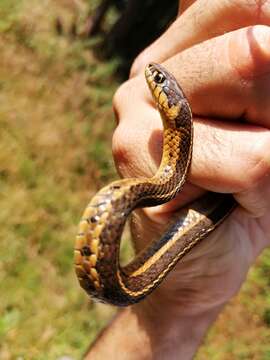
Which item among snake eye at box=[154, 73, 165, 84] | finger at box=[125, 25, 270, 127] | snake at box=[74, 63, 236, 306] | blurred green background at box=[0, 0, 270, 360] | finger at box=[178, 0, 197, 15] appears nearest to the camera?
snake at box=[74, 63, 236, 306]

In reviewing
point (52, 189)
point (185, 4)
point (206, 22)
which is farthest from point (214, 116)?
point (52, 189)

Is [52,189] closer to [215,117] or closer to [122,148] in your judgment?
[122,148]

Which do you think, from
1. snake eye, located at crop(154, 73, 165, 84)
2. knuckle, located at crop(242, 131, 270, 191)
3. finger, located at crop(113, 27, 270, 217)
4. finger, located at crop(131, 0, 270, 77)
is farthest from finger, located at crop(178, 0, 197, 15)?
knuckle, located at crop(242, 131, 270, 191)

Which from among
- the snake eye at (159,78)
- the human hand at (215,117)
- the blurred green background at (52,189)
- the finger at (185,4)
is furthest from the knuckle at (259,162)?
the blurred green background at (52,189)

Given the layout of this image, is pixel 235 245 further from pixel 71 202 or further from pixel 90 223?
pixel 71 202

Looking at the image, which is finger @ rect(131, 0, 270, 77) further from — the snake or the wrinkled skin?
the snake

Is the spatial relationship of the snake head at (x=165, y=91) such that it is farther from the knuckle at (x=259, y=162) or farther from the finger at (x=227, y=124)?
the knuckle at (x=259, y=162)

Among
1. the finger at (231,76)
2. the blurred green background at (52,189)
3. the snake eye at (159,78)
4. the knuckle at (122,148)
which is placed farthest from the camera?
the blurred green background at (52,189)
